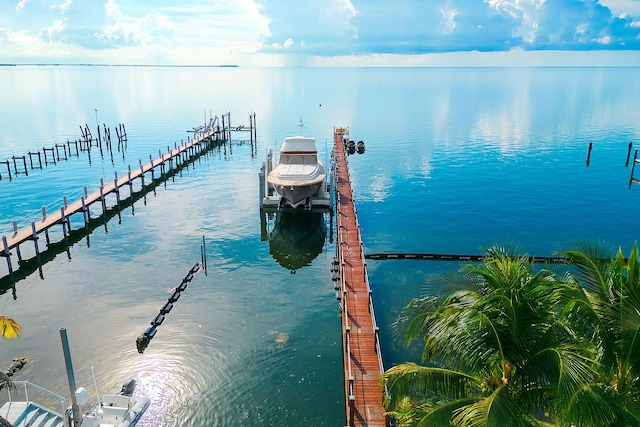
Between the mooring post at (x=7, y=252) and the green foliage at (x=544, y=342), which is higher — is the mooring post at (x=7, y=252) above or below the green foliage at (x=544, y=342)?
below

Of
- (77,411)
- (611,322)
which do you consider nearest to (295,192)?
(77,411)

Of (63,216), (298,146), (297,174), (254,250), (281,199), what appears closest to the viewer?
(254,250)

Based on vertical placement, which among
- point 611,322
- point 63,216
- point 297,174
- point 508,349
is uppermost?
point 611,322

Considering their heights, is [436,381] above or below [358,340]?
above

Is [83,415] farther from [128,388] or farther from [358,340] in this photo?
[358,340]

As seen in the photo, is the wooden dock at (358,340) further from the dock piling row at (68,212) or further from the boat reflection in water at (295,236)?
the dock piling row at (68,212)

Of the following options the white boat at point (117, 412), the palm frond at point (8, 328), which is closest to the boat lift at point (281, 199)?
the white boat at point (117, 412)

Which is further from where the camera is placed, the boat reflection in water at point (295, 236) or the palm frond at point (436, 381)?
the boat reflection in water at point (295, 236)
